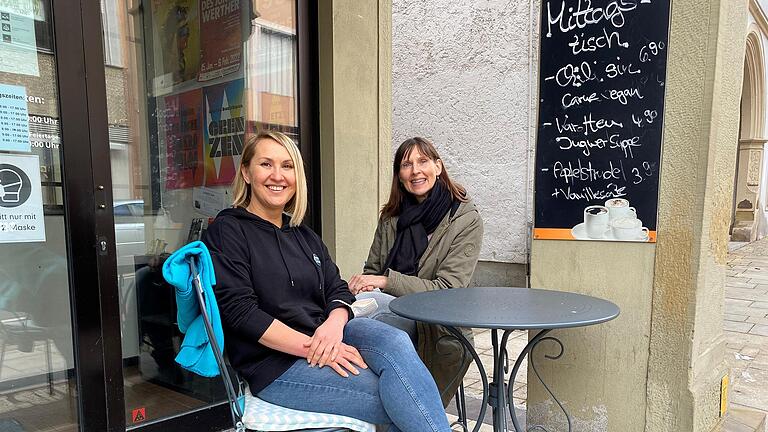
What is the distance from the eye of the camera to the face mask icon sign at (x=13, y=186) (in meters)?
2.22

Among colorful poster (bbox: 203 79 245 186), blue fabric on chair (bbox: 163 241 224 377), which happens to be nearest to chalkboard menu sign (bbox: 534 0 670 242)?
blue fabric on chair (bbox: 163 241 224 377)

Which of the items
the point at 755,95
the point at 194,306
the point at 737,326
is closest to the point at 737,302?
the point at 737,326

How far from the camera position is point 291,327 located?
5.76 ft

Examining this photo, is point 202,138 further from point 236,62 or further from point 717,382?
point 717,382

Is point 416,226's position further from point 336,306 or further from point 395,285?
point 336,306

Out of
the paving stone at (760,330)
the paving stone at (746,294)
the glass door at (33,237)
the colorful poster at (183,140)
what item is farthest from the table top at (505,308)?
the paving stone at (746,294)

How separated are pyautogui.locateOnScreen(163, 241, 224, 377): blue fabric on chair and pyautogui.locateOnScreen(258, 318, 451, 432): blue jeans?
9.1 inches

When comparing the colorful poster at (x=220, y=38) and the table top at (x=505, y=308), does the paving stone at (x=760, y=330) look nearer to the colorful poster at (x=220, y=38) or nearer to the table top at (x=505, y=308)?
the table top at (x=505, y=308)

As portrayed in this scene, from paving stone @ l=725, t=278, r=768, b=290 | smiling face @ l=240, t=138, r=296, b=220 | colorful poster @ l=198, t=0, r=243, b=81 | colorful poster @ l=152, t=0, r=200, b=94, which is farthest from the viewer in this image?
paving stone @ l=725, t=278, r=768, b=290

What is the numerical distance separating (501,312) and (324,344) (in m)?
0.60

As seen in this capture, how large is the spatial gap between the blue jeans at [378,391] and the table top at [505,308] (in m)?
0.16

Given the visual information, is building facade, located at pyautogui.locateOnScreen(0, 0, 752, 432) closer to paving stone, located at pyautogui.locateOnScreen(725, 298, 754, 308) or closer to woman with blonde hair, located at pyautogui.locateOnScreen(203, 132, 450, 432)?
woman with blonde hair, located at pyautogui.locateOnScreen(203, 132, 450, 432)

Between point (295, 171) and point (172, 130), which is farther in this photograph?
point (172, 130)

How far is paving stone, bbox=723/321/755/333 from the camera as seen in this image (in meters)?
5.05
